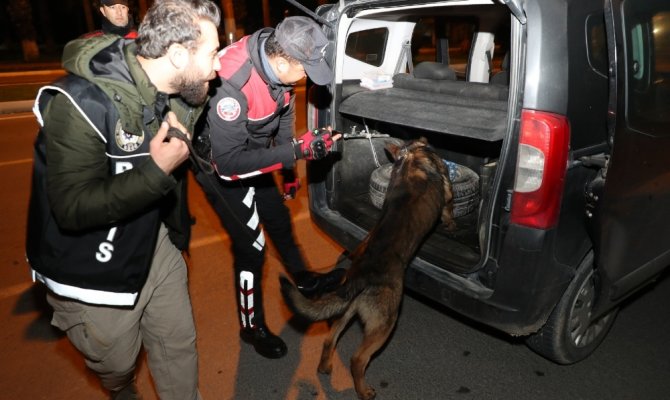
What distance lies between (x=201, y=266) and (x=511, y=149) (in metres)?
2.88

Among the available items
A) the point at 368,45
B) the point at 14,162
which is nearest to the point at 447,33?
the point at 368,45

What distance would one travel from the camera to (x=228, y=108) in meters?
2.54

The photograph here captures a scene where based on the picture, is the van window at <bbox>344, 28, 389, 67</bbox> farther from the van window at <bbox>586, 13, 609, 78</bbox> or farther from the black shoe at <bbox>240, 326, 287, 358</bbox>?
the black shoe at <bbox>240, 326, 287, 358</bbox>

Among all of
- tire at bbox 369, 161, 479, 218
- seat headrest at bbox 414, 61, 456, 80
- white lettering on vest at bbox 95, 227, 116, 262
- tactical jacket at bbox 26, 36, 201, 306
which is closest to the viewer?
tactical jacket at bbox 26, 36, 201, 306

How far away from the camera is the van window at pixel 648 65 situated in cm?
222

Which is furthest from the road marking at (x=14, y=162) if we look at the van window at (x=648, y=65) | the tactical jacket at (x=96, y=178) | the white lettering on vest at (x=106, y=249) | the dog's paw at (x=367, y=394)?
the van window at (x=648, y=65)

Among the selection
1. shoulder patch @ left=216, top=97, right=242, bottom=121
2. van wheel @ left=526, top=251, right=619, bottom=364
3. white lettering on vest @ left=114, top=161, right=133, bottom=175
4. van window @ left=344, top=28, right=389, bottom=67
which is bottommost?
van wheel @ left=526, top=251, right=619, bottom=364

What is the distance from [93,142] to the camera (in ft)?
5.33

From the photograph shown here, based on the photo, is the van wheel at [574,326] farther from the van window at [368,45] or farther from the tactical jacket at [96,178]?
the van window at [368,45]

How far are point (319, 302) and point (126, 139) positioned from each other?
1232 mm

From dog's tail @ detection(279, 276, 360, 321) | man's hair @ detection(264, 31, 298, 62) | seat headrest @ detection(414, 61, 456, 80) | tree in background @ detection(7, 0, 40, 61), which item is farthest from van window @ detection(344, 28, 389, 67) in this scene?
tree in background @ detection(7, 0, 40, 61)

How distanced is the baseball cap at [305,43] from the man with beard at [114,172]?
61 cm

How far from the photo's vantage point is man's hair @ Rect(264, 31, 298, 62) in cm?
259

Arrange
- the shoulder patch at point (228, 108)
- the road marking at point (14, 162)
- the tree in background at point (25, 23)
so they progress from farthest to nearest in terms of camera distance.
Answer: the tree in background at point (25, 23) < the road marking at point (14, 162) < the shoulder patch at point (228, 108)
